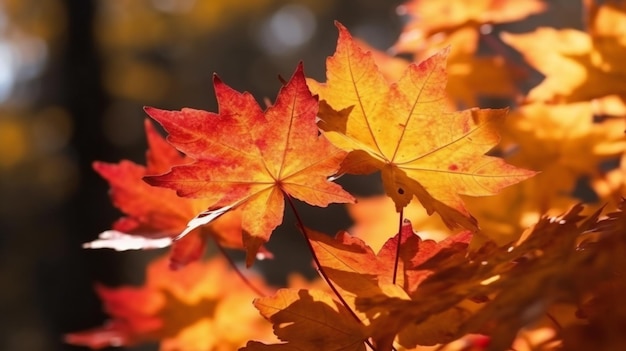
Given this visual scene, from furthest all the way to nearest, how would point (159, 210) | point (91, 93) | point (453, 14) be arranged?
point (91, 93), point (453, 14), point (159, 210)

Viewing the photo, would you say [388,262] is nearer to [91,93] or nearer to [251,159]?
[251,159]

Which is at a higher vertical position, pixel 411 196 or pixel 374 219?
pixel 374 219

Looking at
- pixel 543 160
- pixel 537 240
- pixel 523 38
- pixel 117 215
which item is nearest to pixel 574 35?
pixel 523 38

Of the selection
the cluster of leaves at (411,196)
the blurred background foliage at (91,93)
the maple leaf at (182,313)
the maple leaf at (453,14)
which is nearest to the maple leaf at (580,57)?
the cluster of leaves at (411,196)

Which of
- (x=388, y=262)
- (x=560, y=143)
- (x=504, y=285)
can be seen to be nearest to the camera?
(x=504, y=285)

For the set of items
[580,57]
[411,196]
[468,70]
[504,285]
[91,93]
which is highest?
[91,93]

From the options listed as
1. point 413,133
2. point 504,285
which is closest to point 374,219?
point 413,133
